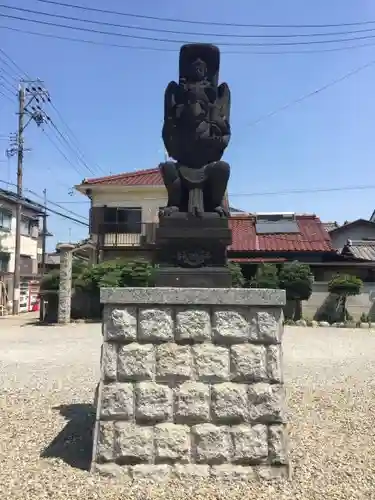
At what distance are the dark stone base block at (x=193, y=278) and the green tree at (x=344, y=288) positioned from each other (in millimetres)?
14394

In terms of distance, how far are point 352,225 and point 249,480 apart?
2571 centimetres

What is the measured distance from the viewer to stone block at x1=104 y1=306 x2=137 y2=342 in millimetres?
3586

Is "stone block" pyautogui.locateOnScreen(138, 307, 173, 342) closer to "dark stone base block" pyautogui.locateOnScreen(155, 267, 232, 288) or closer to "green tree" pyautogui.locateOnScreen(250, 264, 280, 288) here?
"dark stone base block" pyautogui.locateOnScreen(155, 267, 232, 288)

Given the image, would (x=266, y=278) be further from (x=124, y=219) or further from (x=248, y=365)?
(x=248, y=365)

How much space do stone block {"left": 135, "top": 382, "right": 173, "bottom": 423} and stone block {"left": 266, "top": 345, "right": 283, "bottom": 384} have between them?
75 cm

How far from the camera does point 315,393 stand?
6.56 m

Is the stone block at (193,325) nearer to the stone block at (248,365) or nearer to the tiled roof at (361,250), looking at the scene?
the stone block at (248,365)

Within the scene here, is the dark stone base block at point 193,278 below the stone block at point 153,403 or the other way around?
the other way around

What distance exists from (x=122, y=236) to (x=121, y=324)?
749 inches

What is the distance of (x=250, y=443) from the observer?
11.4ft

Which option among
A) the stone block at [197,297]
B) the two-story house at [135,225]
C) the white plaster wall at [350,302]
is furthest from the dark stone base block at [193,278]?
the two-story house at [135,225]

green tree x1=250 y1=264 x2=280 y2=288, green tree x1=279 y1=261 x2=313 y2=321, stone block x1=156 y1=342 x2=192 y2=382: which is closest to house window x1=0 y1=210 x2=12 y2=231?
green tree x1=250 y1=264 x2=280 y2=288

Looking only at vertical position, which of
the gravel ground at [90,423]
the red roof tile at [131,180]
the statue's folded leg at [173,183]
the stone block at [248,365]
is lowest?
the gravel ground at [90,423]

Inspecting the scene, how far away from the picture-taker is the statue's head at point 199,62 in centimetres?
444
